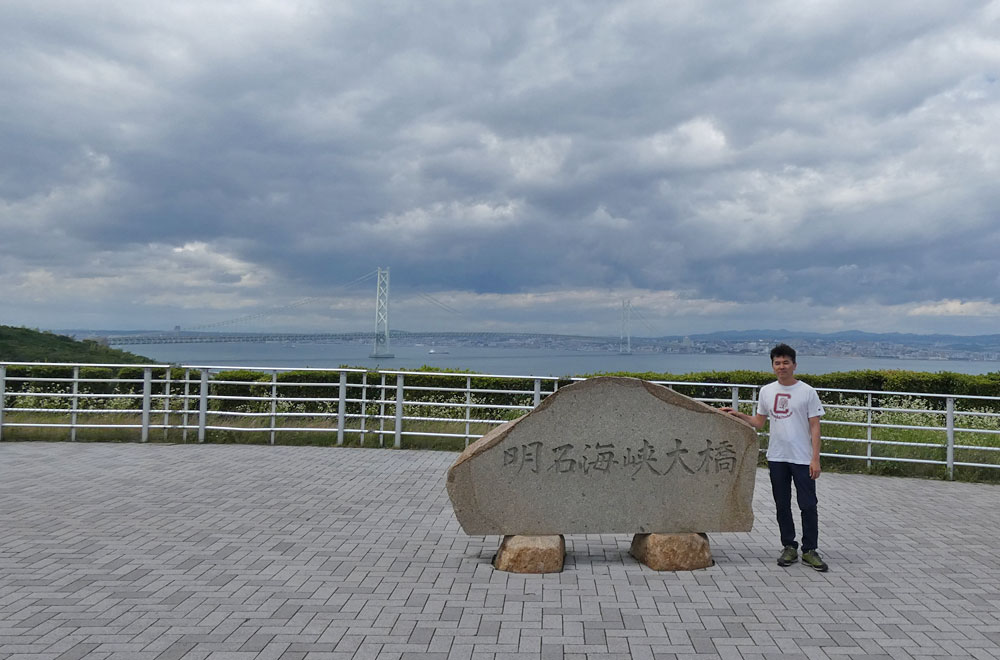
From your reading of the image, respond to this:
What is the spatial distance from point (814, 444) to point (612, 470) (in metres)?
1.55

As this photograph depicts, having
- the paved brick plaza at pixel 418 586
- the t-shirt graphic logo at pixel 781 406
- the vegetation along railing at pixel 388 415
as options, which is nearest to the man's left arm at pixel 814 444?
the t-shirt graphic logo at pixel 781 406

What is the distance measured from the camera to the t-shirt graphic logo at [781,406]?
566 centimetres

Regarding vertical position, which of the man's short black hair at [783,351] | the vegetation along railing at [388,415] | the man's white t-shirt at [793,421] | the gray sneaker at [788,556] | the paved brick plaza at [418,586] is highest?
the man's short black hair at [783,351]

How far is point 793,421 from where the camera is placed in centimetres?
564

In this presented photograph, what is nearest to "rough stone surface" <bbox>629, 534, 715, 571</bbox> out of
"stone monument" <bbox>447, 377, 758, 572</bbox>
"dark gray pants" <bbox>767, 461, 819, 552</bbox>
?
"stone monument" <bbox>447, 377, 758, 572</bbox>

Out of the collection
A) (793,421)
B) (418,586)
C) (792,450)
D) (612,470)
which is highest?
(793,421)

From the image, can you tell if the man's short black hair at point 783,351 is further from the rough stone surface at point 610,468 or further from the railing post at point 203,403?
the railing post at point 203,403

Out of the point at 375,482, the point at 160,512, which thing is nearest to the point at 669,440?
the point at 375,482

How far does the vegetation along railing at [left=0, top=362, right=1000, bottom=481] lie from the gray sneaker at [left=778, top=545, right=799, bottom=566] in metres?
4.19

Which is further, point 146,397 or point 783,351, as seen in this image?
point 146,397

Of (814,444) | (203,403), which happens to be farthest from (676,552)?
(203,403)

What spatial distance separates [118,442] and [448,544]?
8.14m

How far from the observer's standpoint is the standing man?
5590mm

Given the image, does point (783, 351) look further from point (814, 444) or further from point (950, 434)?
point (950, 434)
